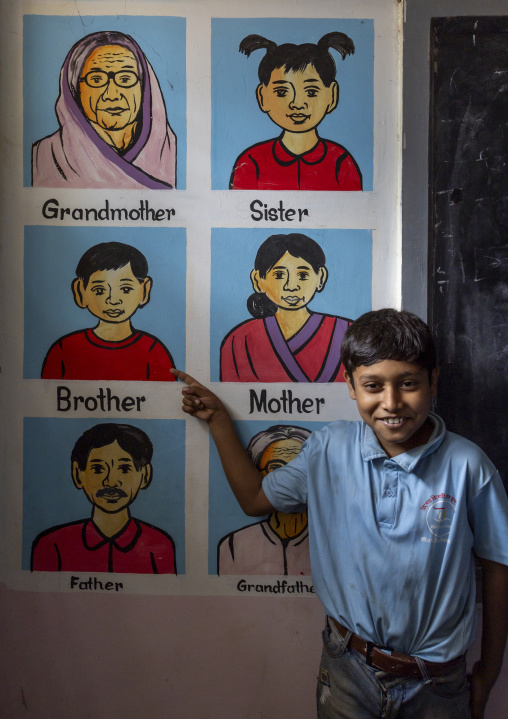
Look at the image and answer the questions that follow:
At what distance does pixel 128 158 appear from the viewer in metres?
1.17

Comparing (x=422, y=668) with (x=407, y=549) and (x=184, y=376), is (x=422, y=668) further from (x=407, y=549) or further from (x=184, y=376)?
(x=184, y=376)

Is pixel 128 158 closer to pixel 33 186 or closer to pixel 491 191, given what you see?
pixel 33 186

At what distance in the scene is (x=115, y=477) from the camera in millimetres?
1196

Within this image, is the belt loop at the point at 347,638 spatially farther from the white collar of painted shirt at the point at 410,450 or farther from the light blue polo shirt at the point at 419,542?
the white collar of painted shirt at the point at 410,450

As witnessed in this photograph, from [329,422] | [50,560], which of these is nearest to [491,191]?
[329,422]

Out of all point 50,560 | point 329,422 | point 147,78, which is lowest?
point 50,560

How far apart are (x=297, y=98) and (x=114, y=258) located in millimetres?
577

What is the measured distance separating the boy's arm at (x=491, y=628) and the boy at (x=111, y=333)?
2.63ft

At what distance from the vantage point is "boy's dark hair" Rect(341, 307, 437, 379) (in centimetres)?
89

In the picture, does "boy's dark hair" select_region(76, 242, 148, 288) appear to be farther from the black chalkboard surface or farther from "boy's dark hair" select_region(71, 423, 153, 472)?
the black chalkboard surface

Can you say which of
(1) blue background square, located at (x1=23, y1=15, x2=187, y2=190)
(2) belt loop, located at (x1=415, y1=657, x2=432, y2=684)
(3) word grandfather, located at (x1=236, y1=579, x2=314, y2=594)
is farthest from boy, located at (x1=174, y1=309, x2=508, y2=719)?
(1) blue background square, located at (x1=23, y1=15, x2=187, y2=190)

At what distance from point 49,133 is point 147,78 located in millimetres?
270

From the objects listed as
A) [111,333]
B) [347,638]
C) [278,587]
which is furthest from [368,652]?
[111,333]

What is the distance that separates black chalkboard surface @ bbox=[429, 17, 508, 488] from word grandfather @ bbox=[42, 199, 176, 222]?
2.08ft
